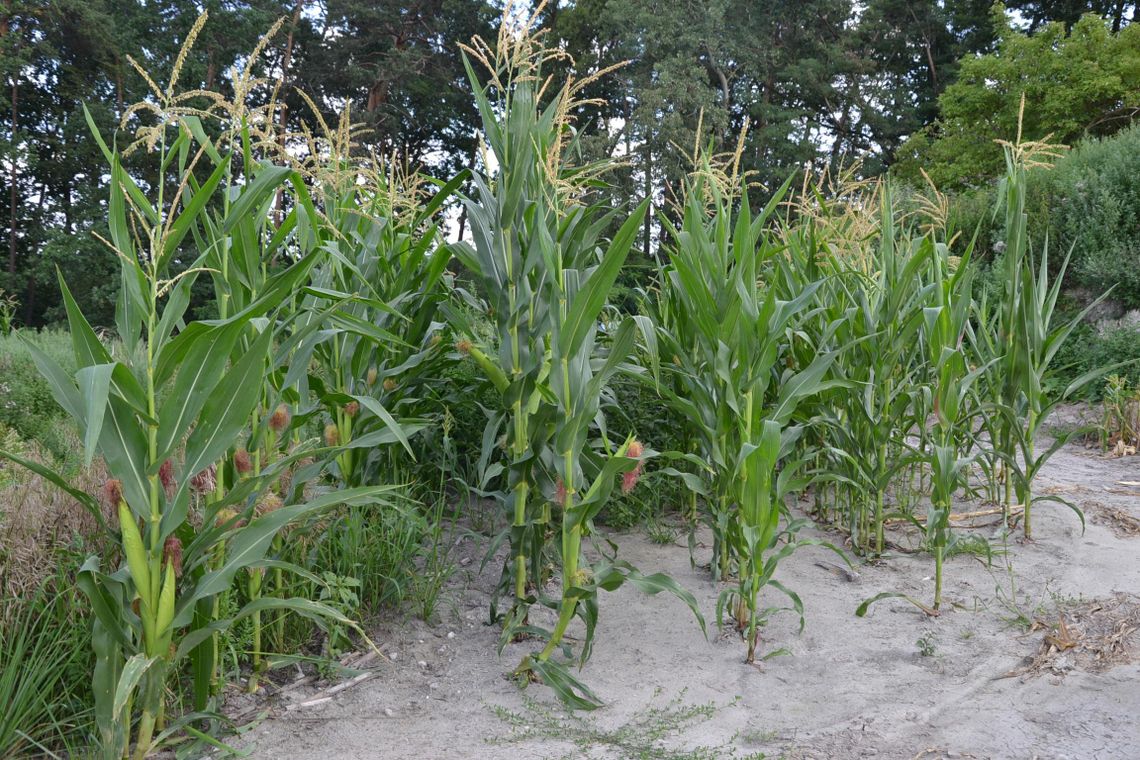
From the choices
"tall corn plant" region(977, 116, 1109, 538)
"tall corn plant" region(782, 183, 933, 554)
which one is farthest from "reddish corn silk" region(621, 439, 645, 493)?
"tall corn plant" region(977, 116, 1109, 538)

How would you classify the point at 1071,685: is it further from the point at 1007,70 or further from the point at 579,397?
the point at 1007,70

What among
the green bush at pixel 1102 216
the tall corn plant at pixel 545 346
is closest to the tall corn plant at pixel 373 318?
the tall corn plant at pixel 545 346

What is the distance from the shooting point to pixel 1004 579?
147 inches

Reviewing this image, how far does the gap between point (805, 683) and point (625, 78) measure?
70.6 feet

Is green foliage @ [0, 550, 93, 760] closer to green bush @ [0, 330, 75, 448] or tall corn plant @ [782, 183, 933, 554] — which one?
green bush @ [0, 330, 75, 448]

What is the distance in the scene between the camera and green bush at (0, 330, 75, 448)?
5505 millimetres

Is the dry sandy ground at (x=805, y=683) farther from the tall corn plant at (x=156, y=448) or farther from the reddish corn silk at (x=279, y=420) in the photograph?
the reddish corn silk at (x=279, y=420)

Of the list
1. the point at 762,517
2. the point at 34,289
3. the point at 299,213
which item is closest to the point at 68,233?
the point at 34,289

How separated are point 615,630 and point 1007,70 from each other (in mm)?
17828

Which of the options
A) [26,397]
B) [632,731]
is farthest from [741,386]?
[26,397]

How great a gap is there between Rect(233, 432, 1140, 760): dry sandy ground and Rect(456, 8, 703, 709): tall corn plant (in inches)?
8.7

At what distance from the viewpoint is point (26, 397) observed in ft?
19.2

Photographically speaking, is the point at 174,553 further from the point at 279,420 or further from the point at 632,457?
the point at 632,457

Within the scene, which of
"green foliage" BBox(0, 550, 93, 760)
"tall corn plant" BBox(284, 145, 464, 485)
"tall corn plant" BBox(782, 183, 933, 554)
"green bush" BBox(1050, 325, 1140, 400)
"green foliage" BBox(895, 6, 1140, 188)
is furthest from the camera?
"green foliage" BBox(895, 6, 1140, 188)
